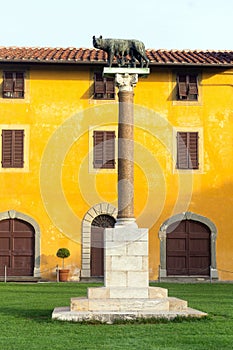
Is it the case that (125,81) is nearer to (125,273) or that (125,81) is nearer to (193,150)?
(125,273)

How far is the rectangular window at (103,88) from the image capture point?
25.7m

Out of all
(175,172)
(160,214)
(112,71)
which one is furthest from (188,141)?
(112,71)

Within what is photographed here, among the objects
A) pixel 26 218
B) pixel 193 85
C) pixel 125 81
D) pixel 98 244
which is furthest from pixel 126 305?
pixel 193 85

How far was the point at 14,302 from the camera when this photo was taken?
1536 cm

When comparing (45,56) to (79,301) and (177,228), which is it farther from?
(79,301)

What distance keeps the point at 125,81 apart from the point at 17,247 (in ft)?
40.9

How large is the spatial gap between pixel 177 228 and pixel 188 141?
3.31 meters

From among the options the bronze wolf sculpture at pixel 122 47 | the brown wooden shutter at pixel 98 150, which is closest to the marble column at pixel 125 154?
the bronze wolf sculpture at pixel 122 47

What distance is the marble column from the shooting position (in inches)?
537

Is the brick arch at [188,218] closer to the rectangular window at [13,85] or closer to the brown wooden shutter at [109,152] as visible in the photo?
the brown wooden shutter at [109,152]

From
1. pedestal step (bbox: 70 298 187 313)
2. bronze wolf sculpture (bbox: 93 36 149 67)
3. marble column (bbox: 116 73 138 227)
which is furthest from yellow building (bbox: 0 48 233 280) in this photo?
pedestal step (bbox: 70 298 187 313)

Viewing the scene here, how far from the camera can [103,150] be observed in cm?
2538

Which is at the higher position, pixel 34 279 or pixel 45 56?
pixel 45 56

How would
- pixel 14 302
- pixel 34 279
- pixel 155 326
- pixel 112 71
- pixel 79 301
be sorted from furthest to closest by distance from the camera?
pixel 34 279, pixel 14 302, pixel 112 71, pixel 79 301, pixel 155 326
